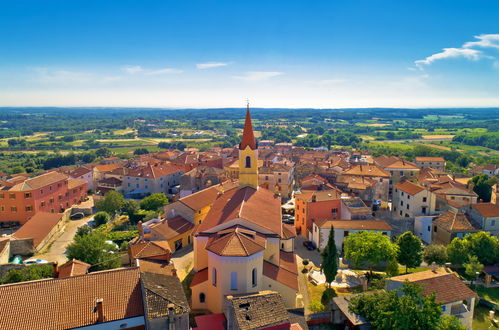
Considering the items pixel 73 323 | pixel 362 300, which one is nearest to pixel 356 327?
pixel 362 300

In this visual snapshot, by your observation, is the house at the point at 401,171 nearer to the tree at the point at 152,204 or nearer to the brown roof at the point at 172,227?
the brown roof at the point at 172,227

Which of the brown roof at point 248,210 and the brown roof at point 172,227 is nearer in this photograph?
the brown roof at point 248,210

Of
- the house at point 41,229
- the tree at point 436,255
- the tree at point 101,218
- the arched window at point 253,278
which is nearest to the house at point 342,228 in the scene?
the tree at point 436,255

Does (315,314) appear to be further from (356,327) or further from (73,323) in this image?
(73,323)

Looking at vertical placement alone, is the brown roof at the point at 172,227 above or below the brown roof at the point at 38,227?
above

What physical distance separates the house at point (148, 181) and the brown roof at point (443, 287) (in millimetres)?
62394

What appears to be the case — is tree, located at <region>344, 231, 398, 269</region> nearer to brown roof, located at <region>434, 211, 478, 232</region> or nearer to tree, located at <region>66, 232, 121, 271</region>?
brown roof, located at <region>434, 211, 478, 232</region>

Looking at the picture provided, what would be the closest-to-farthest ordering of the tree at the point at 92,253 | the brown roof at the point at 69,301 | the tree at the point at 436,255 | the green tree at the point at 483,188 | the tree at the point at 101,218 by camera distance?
the brown roof at the point at 69,301 → the tree at the point at 92,253 → the tree at the point at 436,255 → the tree at the point at 101,218 → the green tree at the point at 483,188

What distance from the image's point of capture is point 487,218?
1881 inches

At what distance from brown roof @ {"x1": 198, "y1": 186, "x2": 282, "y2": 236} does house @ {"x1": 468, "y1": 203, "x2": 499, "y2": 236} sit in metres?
A: 29.6

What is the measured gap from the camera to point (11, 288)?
72.5ft

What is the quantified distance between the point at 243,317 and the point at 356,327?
11029mm

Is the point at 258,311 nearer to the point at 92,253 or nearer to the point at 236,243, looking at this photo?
the point at 236,243

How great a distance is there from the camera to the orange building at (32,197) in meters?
59.9
